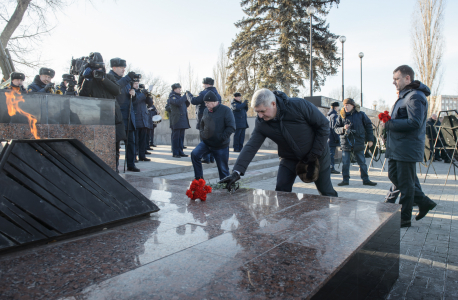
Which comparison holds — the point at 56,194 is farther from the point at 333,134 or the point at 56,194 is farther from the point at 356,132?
the point at 333,134

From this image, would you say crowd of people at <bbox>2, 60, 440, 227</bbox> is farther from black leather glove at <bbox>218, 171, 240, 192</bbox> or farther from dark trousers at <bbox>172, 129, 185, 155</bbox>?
dark trousers at <bbox>172, 129, 185, 155</bbox>

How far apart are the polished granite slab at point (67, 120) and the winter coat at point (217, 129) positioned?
1712mm

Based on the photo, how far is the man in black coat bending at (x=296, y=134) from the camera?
378 cm

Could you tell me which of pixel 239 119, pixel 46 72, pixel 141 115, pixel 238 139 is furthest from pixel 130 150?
pixel 238 139

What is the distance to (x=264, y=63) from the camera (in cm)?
2603

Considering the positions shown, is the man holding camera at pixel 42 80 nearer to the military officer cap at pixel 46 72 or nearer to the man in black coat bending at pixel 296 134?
the military officer cap at pixel 46 72

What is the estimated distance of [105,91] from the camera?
5.79 m

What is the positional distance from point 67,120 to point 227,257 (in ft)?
11.8

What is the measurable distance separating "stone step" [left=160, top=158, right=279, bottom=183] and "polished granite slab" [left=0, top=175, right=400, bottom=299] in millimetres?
3452

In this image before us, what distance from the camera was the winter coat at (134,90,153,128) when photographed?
28.0 ft

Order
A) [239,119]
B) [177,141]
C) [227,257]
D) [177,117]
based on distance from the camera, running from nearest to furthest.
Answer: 1. [227,257]
2. [177,117]
3. [177,141]
4. [239,119]

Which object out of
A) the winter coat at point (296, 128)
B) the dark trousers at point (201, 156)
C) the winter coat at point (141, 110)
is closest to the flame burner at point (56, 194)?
the winter coat at point (296, 128)

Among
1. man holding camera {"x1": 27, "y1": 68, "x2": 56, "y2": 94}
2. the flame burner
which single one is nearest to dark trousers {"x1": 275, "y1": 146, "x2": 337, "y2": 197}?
the flame burner

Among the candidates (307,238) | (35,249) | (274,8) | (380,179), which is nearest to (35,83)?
(35,249)
